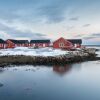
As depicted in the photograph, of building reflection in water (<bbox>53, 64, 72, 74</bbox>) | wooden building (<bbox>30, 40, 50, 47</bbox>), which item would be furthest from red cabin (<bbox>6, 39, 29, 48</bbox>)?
building reflection in water (<bbox>53, 64, 72, 74</bbox>)

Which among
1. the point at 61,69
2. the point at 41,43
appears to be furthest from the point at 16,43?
the point at 61,69

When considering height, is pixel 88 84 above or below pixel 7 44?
below

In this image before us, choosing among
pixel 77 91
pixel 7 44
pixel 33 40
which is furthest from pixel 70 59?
pixel 33 40

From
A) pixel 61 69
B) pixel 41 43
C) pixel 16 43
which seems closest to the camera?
pixel 61 69

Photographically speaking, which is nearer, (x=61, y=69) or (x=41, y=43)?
(x=61, y=69)

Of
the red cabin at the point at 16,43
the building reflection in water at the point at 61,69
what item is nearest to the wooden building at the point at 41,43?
the red cabin at the point at 16,43

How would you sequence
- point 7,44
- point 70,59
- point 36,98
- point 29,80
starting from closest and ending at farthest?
point 36,98, point 29,80, point 70,59, point 7,44

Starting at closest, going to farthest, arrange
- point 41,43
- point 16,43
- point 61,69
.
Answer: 1. point 61,69
2. point 16,43
3. point 41,43

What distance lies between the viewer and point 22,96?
17.2 m

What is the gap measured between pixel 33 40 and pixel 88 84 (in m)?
87.9

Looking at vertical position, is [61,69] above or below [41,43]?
below

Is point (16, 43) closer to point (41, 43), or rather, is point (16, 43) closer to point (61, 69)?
point (41, 43)

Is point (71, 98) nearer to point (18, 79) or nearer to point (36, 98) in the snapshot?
point (36, 98)

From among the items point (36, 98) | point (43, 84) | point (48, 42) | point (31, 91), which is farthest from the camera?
point (48, 42)
